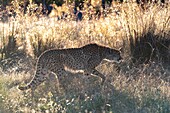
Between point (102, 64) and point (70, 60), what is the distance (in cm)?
98

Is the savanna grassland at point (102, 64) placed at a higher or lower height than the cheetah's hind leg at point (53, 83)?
higher

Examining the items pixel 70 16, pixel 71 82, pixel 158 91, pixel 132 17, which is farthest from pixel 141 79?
pixel 70 16

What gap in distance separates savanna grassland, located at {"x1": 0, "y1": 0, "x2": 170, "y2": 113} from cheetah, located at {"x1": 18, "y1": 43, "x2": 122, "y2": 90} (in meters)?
0.15

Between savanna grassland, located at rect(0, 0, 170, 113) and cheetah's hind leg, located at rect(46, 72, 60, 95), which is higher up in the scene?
savanna grassland, located at rect(0, 0, 170, 113)

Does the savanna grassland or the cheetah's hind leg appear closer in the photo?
the savanna grassland

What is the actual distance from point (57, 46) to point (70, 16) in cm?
119

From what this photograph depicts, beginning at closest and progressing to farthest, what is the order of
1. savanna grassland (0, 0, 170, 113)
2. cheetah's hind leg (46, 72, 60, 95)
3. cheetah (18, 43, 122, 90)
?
savanna grassland (0, 0, 170, 113) → cheetah's hind leg (46, 72, 60, 95) → cheetah (18, 43, 122, 90)

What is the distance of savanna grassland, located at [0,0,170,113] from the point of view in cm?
627

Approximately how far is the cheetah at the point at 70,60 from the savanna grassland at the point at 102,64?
15 cm

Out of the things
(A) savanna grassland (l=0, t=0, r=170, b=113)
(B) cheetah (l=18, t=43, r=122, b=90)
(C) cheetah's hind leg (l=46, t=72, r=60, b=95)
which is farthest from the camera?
(B) cheetah (l=18, t=43, r=122, b=90)

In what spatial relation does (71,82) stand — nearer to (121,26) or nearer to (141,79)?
(141,79)

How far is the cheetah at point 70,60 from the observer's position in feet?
24.4

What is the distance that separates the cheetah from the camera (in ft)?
24.4

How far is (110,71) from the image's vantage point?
7.98 metres
